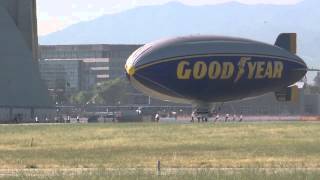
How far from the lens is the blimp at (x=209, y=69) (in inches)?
3433

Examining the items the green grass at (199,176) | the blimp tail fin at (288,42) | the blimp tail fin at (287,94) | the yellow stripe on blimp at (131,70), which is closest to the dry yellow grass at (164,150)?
the green grass at (199,176)

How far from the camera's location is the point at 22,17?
6398 inches

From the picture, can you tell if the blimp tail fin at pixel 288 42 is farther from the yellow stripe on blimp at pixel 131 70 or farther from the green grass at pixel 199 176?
the green grass at pixel 199 176

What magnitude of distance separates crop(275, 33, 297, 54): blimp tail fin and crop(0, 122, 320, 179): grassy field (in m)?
32.8

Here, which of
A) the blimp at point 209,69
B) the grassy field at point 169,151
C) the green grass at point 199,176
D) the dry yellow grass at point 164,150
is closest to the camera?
the green grass at point 199,176

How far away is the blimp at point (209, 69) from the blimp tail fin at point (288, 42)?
369 centimetres

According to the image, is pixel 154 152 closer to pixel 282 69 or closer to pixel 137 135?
pixel 137 135

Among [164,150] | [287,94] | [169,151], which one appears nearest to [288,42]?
[287,94]

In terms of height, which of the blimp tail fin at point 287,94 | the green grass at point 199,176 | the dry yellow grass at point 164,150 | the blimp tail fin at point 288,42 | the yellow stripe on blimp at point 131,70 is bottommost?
the dry yellow grass at point 164,150

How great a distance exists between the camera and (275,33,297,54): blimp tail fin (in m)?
101

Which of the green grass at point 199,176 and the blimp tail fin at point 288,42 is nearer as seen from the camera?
the green grass at point 199,176

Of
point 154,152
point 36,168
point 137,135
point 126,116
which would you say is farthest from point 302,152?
point 126,116

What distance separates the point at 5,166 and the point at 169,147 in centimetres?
1685

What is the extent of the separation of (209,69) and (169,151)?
43265 mm
